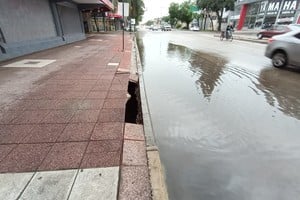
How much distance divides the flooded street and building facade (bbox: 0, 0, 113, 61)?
7.05 m

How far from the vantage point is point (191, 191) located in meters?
2.59

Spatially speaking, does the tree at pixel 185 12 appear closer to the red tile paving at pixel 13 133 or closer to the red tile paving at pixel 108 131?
the red tile paving at pixel 108 131

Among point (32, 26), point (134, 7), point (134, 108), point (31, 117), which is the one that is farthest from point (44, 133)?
point (134, 7)

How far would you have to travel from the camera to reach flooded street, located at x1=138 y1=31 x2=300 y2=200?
105 inches

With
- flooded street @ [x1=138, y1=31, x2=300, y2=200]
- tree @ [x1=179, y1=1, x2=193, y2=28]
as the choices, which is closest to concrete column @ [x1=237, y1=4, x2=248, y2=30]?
tree @ [x1=179, y1=1, x2=193, y2=28]

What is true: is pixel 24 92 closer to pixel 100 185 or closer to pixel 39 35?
pixel 100 185

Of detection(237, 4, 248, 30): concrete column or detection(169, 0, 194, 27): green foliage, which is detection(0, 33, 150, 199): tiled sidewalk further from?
detection(169, 0, 194, 27): green foliage

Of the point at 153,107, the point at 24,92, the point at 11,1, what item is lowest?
the point at 153,107

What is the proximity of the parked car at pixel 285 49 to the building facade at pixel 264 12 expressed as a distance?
2504 centimetres

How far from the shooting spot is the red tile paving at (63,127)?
2570mm

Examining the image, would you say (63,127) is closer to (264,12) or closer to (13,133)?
(13,133)

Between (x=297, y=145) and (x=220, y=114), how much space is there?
4.86 ft

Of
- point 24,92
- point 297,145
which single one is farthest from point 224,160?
point 24,92

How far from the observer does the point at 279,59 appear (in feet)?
27.1
